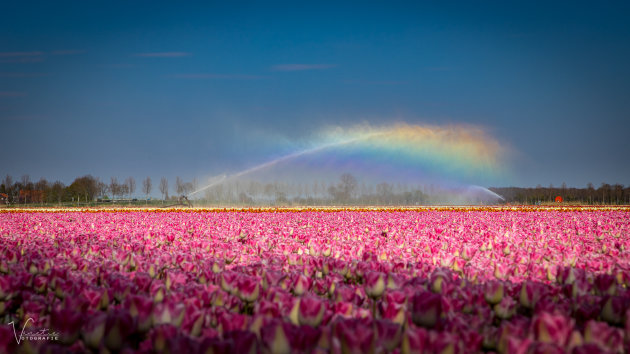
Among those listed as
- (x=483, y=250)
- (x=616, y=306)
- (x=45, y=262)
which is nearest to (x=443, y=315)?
(x=616, y=306)

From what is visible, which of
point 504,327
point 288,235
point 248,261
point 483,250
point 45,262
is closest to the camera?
point 504,327

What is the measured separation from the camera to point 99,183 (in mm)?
80875

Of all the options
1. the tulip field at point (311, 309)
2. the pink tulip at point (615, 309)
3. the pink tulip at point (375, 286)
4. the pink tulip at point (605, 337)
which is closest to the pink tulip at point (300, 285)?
the tulip field at point (311, 309)

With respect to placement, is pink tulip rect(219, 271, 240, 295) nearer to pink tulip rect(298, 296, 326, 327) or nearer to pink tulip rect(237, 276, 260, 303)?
pink tulip rect(237, 276, 260, 303)

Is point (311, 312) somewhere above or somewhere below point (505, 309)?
above

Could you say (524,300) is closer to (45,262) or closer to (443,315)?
(443,315)

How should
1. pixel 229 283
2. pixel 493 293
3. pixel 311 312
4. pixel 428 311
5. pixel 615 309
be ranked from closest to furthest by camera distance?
pixel 311 312
pixel 428 311
pixel 615 309
pixel 493 293
pixel 229 283

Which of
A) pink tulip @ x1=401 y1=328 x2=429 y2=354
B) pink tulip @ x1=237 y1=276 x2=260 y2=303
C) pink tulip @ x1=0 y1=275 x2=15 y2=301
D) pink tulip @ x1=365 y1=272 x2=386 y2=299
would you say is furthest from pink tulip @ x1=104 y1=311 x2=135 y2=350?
pink tulip @ x1=365 y1=272 x2=386 y2=299

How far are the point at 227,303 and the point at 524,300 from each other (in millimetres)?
2258

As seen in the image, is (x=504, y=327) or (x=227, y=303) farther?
(x=227, y=303)

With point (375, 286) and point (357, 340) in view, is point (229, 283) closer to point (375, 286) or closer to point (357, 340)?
point (375, 286)

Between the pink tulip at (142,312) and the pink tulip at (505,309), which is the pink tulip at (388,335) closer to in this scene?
the pink tulip at (505,309)

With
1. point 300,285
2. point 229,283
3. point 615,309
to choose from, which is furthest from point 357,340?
point 615,309

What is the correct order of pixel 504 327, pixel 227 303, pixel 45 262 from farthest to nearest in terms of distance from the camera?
1. pixel 45 262
2. pixel 227 303
3. pixel 504 327
